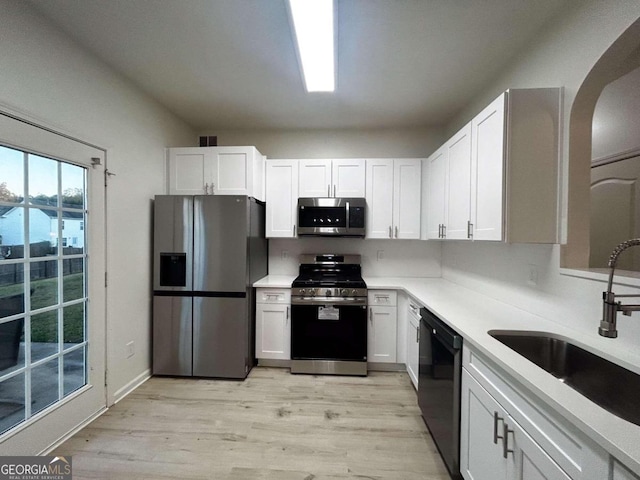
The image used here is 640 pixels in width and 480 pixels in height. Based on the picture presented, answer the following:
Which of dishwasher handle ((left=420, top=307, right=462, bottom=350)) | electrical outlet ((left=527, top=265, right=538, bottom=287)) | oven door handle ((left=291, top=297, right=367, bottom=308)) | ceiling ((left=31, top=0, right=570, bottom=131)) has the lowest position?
oven door handle ((left=291, top=297, right=367, bottom=308))

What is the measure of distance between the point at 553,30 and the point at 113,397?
4156mm

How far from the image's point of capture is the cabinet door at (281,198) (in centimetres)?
311

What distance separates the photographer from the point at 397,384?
2.59 m

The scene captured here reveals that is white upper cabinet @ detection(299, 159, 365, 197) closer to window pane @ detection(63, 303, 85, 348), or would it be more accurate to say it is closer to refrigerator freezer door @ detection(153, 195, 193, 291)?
refrigerator freezer door @ detection(153, 195, 193, 291)

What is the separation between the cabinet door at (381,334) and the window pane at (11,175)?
282 centimetres

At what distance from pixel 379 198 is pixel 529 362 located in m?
2.24

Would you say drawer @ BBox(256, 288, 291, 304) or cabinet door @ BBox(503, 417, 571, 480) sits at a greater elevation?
drawer @ BBox(256, 288, 291, 304)

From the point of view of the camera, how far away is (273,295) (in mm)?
2844

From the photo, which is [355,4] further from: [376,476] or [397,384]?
[397,384]

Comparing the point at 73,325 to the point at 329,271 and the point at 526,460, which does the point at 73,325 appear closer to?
the point at 329,271

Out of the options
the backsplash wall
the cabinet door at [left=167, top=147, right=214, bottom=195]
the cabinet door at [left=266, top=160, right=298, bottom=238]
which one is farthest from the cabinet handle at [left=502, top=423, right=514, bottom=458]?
the cabinet door at [left=167, top=147, right=214, bottom=195]

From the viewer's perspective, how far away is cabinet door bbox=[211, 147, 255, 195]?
2889 millimetres

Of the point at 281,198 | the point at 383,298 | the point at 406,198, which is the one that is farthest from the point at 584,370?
the point at 281,198

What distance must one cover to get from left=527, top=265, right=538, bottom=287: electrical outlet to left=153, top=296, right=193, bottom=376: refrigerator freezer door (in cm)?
286
